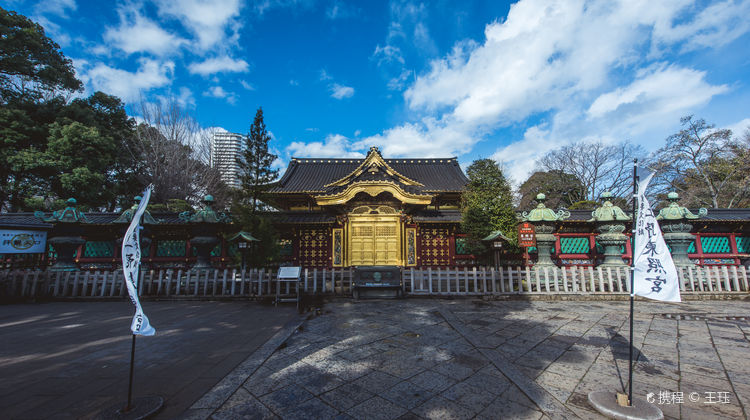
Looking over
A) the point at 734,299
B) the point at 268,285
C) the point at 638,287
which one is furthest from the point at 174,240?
the point at 734,299

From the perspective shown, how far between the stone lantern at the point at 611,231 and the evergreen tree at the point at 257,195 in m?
14.0

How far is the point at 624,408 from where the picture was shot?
2973 mm

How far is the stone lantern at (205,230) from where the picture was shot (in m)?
12.2

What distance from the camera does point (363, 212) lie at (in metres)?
14.7

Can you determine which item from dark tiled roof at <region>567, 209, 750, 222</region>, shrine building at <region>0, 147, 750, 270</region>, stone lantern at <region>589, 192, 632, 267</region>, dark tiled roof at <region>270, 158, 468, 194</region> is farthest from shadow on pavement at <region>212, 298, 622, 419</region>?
dark tiled roof at <region>270, 158, 468, 194</region>

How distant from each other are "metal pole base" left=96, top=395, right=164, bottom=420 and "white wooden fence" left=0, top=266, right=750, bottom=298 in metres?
6.46

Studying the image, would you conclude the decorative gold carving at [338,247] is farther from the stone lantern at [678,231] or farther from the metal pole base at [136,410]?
the stone lantern at [678,231]

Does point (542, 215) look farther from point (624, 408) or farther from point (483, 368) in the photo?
point (624, 408)

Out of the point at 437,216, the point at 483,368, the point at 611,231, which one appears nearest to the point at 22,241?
the point at 483,368

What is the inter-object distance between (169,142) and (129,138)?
2.98m

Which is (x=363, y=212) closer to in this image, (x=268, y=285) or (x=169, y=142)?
(x=268, y=285)

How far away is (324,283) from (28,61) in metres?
27.8

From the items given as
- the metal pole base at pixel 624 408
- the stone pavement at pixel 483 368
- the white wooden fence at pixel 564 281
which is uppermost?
the white wooden fence at pixel 564 281

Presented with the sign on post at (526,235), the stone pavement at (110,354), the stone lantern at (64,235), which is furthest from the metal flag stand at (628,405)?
the stone lantern at (64,235)
